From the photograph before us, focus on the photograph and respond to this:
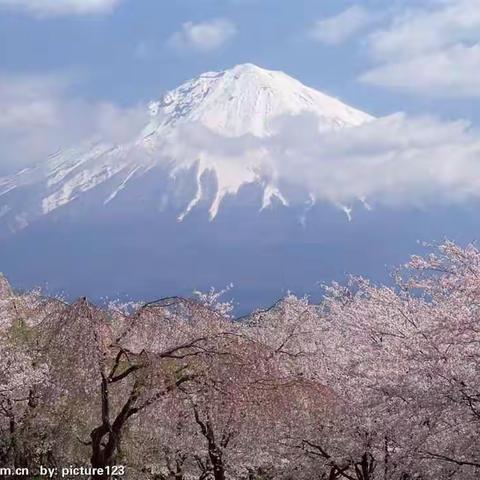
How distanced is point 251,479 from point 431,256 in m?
13.2

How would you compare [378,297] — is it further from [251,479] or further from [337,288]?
[337,288]

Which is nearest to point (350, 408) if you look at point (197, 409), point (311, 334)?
point (197, 409)

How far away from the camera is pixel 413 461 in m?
14.8

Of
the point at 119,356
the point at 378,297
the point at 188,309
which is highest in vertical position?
the point at 378,297

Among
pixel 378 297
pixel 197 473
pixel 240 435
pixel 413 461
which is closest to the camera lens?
pixel 413 461

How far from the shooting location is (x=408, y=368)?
1439 cm

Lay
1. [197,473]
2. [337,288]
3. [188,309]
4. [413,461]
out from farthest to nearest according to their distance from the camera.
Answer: [337,288]
[197,473]
[413,461]
[188,309]

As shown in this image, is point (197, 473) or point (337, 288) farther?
point (337, 288)

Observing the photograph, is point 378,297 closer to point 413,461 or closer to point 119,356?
point 413,461

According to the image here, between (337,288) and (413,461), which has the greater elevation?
(337,288)

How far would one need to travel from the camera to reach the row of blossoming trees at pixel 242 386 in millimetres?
11000

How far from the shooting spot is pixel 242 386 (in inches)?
422

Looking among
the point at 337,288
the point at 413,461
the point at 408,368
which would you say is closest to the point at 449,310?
the point at 408,368

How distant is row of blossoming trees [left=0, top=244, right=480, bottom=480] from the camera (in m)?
11.0
